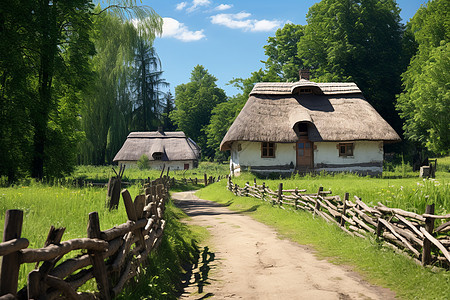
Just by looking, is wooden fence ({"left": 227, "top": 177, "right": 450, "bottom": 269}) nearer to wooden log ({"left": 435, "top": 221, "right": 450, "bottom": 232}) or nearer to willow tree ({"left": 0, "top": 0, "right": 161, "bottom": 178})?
wooden log ({"left": 435, "top": 221, "right": 450, "bottom": 232})

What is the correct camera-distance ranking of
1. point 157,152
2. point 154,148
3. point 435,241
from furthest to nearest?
1. point 157,152
2. point 154,148
3. point 435,241

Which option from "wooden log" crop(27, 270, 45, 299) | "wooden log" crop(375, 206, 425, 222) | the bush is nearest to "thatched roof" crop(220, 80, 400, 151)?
the bush

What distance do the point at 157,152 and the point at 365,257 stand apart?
36.9m

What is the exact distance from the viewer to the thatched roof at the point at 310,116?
23375 millimetres

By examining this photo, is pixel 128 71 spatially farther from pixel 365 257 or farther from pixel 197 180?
pixel 365 257

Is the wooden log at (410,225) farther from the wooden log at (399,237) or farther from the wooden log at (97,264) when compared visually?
the wooden log at (97,264)

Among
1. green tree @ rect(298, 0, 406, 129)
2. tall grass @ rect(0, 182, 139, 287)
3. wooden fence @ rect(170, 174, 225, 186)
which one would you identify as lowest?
wooden fence @ rect(170, 174, 225, 186)

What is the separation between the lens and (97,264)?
12.1 feet

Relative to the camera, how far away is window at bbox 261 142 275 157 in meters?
24.0

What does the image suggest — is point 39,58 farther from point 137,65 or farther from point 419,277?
point 137,65

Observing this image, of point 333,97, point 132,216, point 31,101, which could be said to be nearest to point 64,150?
point 31,101

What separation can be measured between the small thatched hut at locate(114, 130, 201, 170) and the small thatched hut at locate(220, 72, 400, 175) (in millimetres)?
17865

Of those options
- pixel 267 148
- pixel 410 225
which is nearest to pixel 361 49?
pixel 267 148

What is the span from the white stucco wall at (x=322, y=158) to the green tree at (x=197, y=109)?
119 ft
